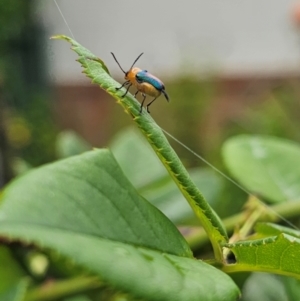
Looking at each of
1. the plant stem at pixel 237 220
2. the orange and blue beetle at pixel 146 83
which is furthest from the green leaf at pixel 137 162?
the orange and blue beetle at pixel 146 83

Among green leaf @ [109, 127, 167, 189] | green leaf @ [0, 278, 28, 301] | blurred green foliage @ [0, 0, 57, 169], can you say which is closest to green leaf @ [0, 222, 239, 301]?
green leaf @ [0, 278, 28, 301]

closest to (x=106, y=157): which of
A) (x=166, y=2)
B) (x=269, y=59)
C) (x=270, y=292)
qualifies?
(x=270, y=292)

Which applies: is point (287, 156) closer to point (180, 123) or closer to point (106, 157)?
point (106, 157)

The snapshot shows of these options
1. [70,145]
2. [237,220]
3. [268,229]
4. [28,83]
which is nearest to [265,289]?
[237,220]

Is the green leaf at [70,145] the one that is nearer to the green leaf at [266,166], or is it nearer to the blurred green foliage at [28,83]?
the green leaf at [266,166]

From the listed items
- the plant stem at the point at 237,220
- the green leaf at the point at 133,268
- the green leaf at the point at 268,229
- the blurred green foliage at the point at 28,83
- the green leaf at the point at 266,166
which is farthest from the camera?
the blurred green foliage at the point at 28,83

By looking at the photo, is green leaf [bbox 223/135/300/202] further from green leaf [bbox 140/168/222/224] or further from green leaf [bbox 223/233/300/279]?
green leaf [bbox 223/233/300/279]

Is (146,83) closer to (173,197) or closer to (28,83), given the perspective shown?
(173,197)
